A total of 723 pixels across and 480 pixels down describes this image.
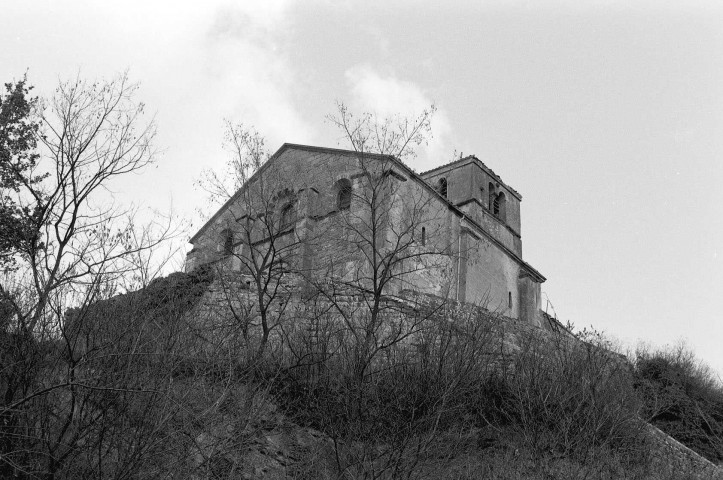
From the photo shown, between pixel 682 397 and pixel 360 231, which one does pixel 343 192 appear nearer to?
pixel 360 231

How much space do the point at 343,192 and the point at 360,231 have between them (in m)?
2.77

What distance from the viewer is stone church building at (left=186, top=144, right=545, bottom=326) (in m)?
19.0

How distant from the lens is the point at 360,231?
64.8ft

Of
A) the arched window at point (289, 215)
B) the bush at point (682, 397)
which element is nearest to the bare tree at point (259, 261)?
the arched window at point (289, 215)

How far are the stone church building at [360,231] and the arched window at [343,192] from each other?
0.03m

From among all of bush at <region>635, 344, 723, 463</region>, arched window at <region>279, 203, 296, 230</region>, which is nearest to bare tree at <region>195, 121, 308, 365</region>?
arched window at <region>279, 203, 296, 230</region>

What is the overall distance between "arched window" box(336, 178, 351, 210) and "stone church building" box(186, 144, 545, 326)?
0.11 ft

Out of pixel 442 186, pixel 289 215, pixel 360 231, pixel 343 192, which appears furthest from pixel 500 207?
pixel 360 231

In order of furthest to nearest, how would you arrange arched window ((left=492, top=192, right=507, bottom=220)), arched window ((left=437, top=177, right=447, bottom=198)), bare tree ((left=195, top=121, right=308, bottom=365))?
arched window ((left=437, top=177, right=447, bottom=198)) → arched window ((left=492, top=192, right=507, bottom=220)) → bare tree ((left=195, top=121, right=308, bottom=365))

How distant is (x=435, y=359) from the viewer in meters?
13.6

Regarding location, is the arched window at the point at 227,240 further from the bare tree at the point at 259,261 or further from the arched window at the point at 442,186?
the arched window at the point at 442,186

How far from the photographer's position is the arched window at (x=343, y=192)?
71.6ft

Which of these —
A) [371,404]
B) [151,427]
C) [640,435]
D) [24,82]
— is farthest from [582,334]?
[24,82]

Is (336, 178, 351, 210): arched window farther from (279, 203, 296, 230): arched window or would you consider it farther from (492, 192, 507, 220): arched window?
(492, 192, 507, 220): arched window
